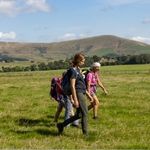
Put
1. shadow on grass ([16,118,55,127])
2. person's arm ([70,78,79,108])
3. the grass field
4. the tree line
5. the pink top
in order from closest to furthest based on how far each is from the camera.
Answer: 1. the grass field
2. person's arm ([70,78,79,108])
3. shadow on grass ([16,118,55,127])
4. the pink top
5. the tree line

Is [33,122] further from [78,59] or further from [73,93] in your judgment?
[78,59]

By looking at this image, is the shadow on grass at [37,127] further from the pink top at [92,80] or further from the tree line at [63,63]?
the tree line at [63,63]

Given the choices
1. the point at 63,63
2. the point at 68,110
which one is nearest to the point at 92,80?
the point at 68,110

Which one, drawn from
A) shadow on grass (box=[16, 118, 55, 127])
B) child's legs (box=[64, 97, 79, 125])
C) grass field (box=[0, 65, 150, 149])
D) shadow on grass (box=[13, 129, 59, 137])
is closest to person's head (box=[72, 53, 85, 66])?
grass field (box=[0, 65, 150, 149])

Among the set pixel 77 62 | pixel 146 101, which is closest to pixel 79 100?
pixel 77 62

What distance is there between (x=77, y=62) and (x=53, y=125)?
11.5ft

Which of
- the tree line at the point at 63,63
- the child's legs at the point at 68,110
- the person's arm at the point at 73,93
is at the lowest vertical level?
the tree line at the point at 63,63

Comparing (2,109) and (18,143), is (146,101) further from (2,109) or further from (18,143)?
(18,143)

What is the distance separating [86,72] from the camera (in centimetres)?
1705

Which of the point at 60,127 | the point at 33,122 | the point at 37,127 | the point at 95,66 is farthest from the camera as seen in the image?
the point at 95,66

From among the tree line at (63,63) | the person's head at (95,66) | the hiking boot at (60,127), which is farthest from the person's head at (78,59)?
the tree line at (63,63)

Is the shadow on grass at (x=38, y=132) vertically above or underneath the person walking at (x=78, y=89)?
underneath

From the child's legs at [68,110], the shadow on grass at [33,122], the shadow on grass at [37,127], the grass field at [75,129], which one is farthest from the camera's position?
the shadow on grass at [33,122]

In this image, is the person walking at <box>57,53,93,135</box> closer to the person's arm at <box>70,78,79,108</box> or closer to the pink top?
the person's arm at <box>70,78,79,108</box>
